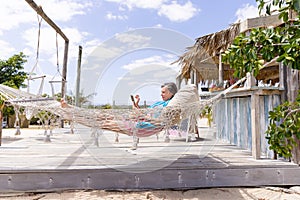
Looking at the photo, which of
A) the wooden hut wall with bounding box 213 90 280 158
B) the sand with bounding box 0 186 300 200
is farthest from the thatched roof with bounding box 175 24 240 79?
the sand with bounding box 0 186 300 200

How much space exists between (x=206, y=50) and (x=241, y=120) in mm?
1468

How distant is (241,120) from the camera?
9.31 ft

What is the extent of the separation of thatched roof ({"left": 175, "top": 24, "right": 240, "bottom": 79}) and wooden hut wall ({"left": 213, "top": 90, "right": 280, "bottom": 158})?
840 millimetres

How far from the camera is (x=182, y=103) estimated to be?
6.34 feet

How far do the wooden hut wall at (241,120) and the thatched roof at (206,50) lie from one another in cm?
84

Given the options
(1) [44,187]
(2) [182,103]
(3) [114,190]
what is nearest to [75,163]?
(1) [44,187]

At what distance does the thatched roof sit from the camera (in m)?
3.48

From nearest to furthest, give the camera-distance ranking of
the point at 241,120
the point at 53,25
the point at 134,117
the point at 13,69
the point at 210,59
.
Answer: the point at 134,117, the point at 241,120, the point at 210,59, the point at 53,25, the point at 13,69

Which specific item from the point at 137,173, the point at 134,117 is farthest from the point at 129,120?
the point at 137,173

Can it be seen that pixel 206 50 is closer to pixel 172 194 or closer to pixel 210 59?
pixel 210 59

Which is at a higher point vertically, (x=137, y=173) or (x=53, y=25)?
(x=53, y=25)

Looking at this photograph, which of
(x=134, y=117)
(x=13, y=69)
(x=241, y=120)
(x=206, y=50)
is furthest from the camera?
(x=13, y=69)

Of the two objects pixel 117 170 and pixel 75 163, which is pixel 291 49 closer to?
pixel 117 170

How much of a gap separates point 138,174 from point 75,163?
54 centimetres
